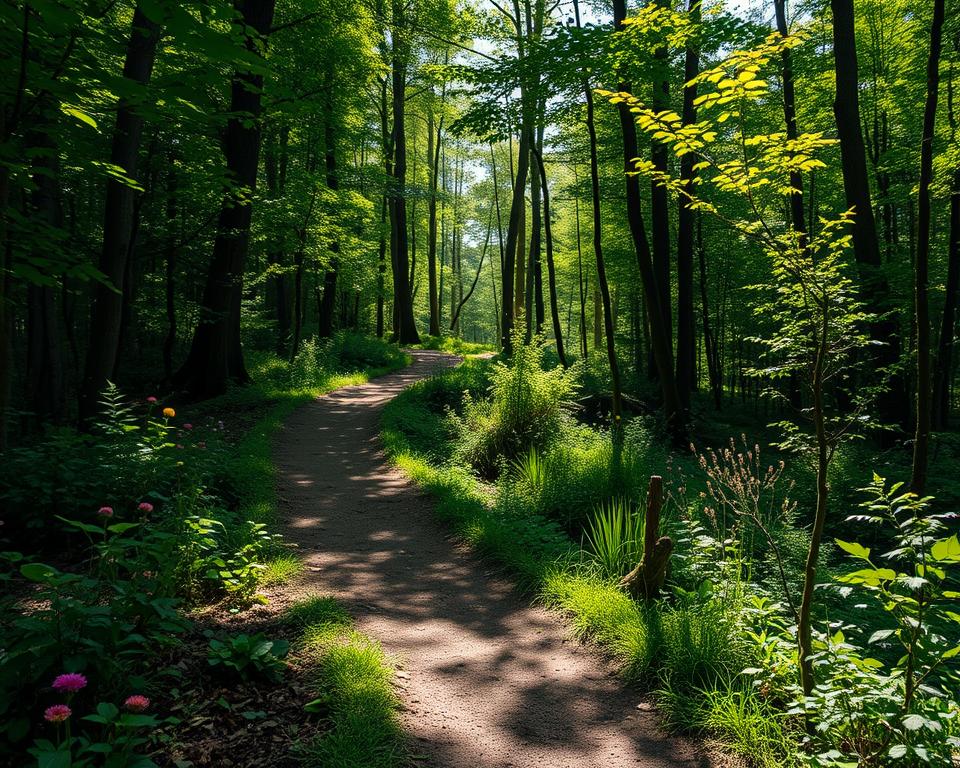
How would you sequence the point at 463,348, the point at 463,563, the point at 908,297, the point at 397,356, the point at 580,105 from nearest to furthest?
the point at 463,563, the point at 908,297, the point at 580,105, the point at 397,356, the point at 463,348

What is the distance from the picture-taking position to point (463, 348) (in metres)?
25.1

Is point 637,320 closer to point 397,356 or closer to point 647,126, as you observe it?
point 397,356

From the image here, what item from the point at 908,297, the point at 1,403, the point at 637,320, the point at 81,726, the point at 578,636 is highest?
the point at 637,320

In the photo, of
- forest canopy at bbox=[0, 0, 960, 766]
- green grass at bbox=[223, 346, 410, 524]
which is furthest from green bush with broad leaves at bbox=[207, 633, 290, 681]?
green grass at bbox=[223, 346, 410, 524]

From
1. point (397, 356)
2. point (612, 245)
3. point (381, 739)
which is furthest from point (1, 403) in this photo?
point (612, 245)

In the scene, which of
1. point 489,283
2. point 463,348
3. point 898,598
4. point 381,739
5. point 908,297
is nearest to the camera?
point 898,598

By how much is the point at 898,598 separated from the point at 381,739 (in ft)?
7.78

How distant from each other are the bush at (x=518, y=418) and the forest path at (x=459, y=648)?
1831 millimetres

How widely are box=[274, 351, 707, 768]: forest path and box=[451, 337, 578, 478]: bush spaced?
1831mm

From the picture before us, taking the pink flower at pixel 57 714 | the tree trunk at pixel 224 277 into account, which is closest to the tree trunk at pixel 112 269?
the tree trunk at pixel 224 277

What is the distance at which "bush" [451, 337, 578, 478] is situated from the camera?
8461 millimetres

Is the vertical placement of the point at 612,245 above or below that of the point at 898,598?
above

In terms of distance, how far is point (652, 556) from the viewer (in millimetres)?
4004

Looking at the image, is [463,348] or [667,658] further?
[463,348]
